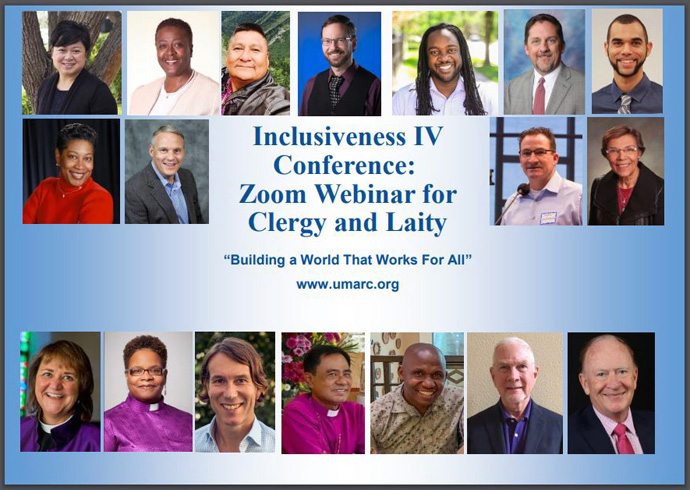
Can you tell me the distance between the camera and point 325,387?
256 inches

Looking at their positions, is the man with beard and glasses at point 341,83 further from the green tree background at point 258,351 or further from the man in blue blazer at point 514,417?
the man in blue blazer at point 514,417

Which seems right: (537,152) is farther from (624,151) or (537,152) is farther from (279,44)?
(279,44)

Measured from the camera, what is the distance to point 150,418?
259 inches

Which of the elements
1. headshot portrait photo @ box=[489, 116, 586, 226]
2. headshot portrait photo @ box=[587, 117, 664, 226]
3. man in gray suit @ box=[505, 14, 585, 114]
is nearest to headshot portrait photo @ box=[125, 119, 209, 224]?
headshot portrait photo @ box=[489, 116, 586, 226]

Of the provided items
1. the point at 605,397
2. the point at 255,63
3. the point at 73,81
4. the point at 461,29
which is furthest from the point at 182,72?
the point at 605,397

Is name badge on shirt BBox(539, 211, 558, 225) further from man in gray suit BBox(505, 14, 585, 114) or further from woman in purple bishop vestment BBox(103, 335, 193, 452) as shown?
woman in purple bishop vestment BBox(103, 335, 193, 452)

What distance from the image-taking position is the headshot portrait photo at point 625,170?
6527 mm

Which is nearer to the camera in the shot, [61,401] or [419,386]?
[419,386]

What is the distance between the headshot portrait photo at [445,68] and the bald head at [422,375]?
1.31 m

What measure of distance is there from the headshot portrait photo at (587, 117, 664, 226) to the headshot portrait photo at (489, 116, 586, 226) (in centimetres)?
8

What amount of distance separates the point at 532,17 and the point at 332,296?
1.88 meters

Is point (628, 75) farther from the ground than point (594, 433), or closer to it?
farther from the ground

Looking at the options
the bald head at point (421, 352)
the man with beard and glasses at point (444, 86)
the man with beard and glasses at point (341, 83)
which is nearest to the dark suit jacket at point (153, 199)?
the man with beard and glasses at point (341, 83)

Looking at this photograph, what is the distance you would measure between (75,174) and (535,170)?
252 cm
